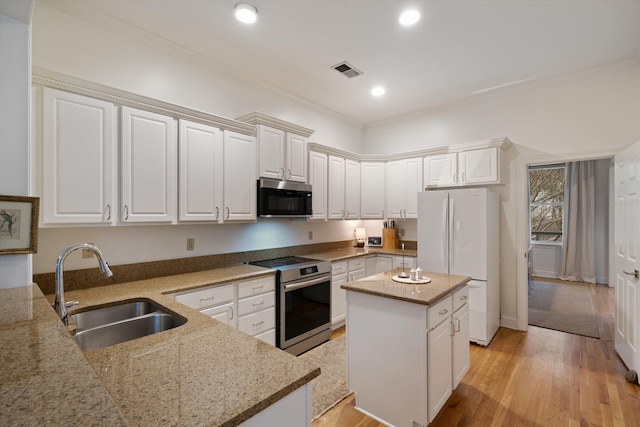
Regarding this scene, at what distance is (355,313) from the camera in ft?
7.26

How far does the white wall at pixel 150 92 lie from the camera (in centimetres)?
221

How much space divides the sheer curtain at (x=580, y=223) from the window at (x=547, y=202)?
34cm

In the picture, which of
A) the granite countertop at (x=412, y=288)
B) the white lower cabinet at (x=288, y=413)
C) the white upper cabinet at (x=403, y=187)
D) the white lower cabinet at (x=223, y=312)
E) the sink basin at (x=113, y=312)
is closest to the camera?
the white lower cabinet at (x=288, y=413)

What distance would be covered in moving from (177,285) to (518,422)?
2.65 meters

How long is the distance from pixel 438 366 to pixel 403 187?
2.83m

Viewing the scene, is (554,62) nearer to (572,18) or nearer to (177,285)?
(572,18)

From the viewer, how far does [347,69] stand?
3268 mm

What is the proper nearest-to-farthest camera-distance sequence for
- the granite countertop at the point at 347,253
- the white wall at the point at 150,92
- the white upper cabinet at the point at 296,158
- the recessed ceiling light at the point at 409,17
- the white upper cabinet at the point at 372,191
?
the white wall at the point at 150,92
the recessed ceiling light at the point at 409,17
the white upper cabinet at the point at 296,158
the granite countertop at the point at 347,253
the white upper cabinet at the point at 372,191

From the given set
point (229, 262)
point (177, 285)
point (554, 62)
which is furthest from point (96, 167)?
point (554, 62)

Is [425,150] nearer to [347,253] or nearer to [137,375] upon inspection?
[347,253]

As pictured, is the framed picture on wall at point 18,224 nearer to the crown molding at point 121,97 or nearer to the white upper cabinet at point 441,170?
the crown molding at point 121,97

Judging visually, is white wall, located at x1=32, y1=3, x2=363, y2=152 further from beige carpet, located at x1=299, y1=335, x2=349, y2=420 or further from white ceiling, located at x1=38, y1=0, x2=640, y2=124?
beige carpet, located at x1=299, y1=335, x2=349, y2=420

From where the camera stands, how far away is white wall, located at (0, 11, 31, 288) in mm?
1461

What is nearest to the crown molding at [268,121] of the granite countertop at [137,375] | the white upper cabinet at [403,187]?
the white upper cabinet at [403,187]
